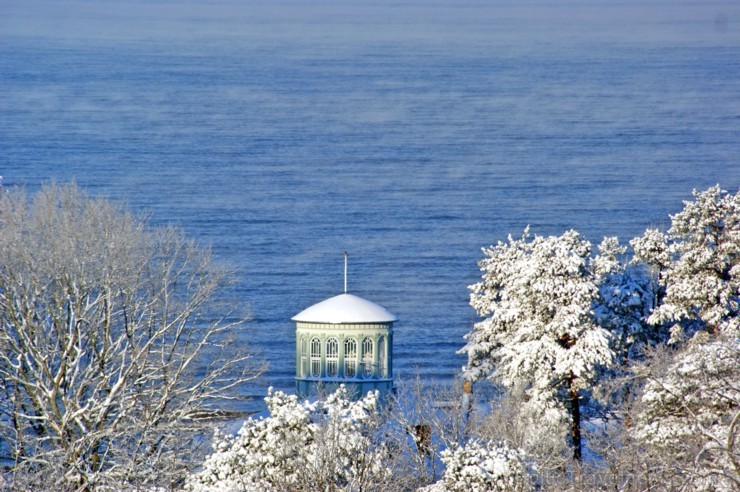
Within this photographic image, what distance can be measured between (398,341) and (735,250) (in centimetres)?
4684

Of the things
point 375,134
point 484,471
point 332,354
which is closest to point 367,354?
point 332,354

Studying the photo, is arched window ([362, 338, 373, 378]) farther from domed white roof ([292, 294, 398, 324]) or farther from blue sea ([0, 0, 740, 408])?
blue sea ([0, 0, 740, 408])

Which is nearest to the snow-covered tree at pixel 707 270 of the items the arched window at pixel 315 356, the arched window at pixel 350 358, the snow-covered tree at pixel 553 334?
the snow-covered tree at pixel 553 334

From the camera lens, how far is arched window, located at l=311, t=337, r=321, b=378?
158 ft

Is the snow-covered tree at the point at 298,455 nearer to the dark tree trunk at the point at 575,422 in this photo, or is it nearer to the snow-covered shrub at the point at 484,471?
the snow-covered shrub at the point at 484,471

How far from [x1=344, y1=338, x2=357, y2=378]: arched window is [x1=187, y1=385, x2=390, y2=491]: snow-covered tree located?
19233 mm

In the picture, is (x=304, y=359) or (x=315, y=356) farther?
(x=315, y=356)

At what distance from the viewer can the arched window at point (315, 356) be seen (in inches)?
1897

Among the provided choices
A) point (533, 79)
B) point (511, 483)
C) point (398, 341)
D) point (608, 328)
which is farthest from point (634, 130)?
point (511, 483)

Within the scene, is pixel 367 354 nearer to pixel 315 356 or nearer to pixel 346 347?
pixel 346 347

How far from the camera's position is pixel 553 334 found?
3828 centimetres

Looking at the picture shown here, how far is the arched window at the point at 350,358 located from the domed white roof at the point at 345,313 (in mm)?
771

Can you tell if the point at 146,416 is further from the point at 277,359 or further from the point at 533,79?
the point at 533,79

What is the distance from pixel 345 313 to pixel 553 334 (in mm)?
11292
